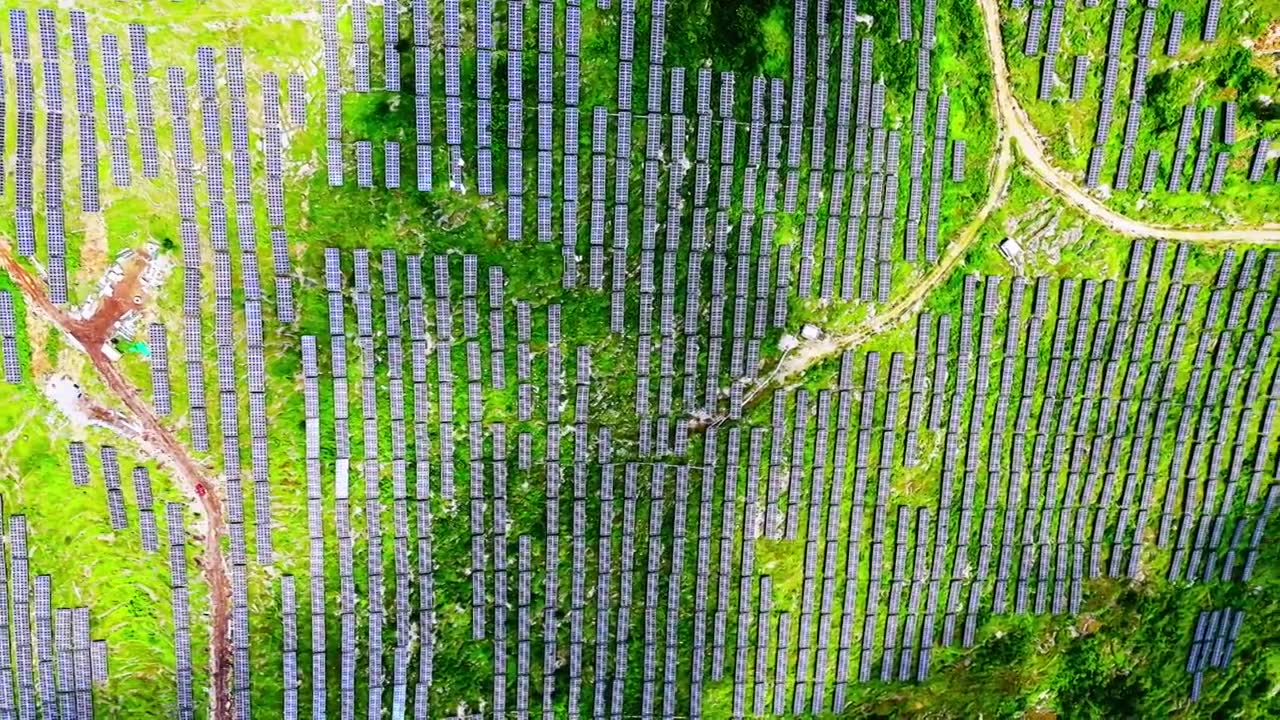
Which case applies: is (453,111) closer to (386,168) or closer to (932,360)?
(386,168)

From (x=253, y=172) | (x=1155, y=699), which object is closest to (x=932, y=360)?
(x=1155, y=699)

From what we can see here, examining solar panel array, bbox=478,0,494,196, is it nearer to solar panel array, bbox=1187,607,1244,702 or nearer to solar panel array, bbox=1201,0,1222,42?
→ solar panel array, bbox=1201,0,1222,42

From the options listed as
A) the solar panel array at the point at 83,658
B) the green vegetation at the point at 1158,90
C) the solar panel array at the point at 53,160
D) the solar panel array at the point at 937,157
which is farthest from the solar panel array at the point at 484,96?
the solar panel array at the point at 83,658

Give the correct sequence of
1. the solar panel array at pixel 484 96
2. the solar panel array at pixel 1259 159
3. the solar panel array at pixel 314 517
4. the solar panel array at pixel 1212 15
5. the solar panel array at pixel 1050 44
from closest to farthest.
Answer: the solar panel array at pixel 484 96 → the solar panel array at pixel 314 517 → the solar panel array at pixel 1050 44 → the solar panel array at pixel 1212 15 → the solar panel array at pixel 1259 159

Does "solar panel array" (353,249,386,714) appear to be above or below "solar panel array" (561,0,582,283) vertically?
below

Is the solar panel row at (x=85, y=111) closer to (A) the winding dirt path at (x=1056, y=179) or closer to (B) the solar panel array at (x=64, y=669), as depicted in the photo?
(B) the solar panel array at (x=64, y=669)

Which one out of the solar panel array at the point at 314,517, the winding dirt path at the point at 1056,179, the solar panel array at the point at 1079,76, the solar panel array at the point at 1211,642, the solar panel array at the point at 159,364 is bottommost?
the solar panel array at the point at 1211,642

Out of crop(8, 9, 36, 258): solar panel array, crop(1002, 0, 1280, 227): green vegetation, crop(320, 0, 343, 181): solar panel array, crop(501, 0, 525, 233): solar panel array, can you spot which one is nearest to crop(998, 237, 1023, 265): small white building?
crop(1002, 0, 1280, 227): green vegetation
